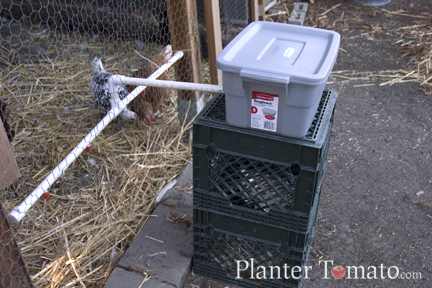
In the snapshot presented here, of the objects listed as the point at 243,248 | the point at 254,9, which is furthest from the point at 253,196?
the point at 254,9

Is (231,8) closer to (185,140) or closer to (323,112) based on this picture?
(185,140)

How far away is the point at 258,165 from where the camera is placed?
5.85 ft

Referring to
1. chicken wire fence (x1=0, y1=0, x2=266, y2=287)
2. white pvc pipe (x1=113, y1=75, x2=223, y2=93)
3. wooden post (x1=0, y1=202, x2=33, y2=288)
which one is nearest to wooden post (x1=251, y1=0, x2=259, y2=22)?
chicken wire fence (x1=0, y1=0, x2=266, y2=287)

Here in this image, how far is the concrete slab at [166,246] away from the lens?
6.52 feet

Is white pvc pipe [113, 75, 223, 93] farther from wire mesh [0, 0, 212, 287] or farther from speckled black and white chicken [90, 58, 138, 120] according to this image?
speckled black and white chicken [90, 58, 138, 120]

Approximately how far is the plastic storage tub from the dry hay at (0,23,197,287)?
1.08 metres

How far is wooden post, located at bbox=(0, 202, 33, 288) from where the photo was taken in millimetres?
1483

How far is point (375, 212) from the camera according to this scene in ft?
8.04

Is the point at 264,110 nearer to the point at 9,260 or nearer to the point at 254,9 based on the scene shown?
the point at 9,260

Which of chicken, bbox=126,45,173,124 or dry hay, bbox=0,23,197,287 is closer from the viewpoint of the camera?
dry hay, bbox=0,23,197,287

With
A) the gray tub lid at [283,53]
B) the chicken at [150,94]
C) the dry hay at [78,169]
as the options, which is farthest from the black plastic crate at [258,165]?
the chicken at [150,94]

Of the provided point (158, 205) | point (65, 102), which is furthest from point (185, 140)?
point (65, 102)

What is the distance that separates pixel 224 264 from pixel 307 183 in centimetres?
65

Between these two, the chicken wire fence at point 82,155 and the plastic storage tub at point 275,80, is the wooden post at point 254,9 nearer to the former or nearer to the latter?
the chicken wire fence at point 82,155
